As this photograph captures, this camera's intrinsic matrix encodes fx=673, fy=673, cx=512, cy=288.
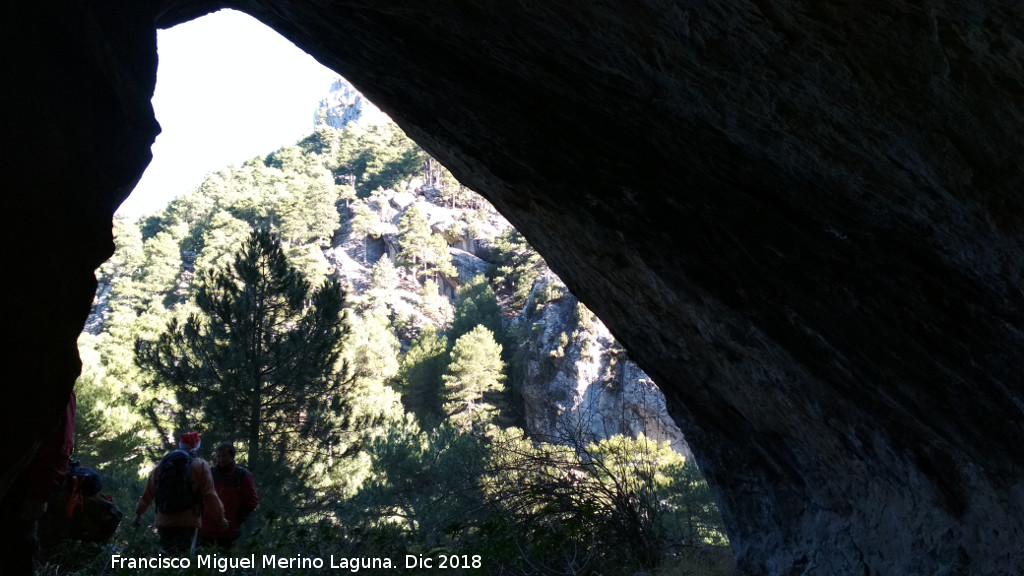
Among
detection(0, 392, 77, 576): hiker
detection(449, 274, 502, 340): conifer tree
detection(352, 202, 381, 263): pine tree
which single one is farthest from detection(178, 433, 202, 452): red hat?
detection(352, 202, 381, 263): pine tree

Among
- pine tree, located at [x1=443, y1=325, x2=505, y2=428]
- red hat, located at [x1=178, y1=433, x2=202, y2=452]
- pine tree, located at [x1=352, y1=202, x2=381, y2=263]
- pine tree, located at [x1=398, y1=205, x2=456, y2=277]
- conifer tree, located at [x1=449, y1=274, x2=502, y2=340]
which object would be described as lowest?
red hat, located at [x1=178, y1=433, x2=202, y2=452]

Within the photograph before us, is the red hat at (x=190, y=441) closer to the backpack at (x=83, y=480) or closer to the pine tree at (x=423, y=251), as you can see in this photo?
the backpack at (x=83, y=480)

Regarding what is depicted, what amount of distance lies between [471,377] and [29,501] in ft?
99.2

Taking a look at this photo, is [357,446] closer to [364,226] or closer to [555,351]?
[555,351]

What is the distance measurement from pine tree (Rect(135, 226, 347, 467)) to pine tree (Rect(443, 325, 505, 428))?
766 inches

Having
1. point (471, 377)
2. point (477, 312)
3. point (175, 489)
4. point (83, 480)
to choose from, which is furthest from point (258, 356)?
point (477, 312)

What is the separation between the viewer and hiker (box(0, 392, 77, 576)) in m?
3.93

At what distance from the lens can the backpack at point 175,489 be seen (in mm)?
5520

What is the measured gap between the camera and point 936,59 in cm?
212

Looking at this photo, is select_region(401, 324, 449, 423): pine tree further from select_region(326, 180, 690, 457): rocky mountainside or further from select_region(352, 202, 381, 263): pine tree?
select_region(352, 202, 381, 263): pine tree

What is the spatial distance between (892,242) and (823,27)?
44.7 inches

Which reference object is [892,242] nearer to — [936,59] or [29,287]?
[936,59]

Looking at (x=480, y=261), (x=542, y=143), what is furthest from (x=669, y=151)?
(x=480, y=261)

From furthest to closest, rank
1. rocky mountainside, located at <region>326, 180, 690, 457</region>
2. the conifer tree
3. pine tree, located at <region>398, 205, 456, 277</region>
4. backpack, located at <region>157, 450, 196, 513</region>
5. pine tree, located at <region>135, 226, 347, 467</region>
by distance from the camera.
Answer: pine tree, located at <region>398, 205, 456, 277</region>, the conifer tree, rocky mountainside, located at <region>326, 180, 690, 457</region>, pine tree, located at <region>135, 226, 347, 467</region>, backpack, located at <region>157, 450, 196, 513</region>
